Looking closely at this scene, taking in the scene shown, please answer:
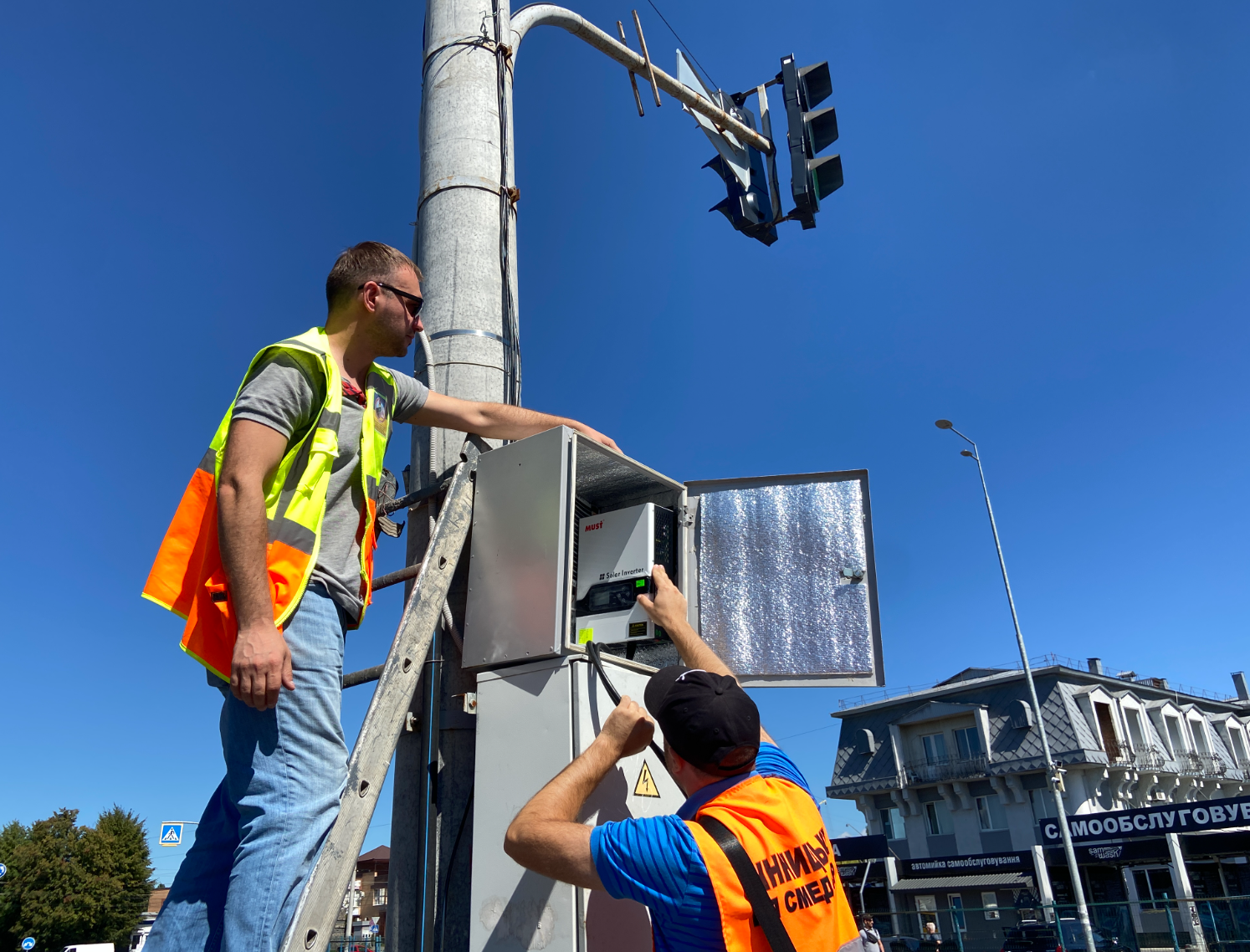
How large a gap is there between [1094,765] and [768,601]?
35.0 meters

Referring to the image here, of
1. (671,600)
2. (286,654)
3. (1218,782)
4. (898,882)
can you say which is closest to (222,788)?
(286,654)

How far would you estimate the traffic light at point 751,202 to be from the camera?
6.12 meters

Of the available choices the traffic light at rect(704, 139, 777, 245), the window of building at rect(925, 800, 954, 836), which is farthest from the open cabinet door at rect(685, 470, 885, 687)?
the window of building at rect(925, 800, 954, 836)

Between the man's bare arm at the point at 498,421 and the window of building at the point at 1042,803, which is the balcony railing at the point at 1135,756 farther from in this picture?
the man's bare arm at the point at 498,421

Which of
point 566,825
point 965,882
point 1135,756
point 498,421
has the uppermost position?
point 1135,756

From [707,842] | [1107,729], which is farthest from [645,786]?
[1107,729]

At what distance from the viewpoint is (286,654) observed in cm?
158

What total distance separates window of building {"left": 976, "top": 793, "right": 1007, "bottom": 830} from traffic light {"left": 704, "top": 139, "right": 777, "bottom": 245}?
33.8 meters

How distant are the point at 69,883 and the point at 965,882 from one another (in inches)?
1532

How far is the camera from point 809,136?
609 cm

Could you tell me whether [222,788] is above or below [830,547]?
below

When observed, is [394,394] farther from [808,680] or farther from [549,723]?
[808,680]

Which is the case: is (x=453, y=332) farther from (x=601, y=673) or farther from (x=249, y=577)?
(x=249, y=577)

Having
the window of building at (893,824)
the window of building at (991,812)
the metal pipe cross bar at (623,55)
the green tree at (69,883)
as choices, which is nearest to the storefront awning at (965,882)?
the window of building at (991,812)
